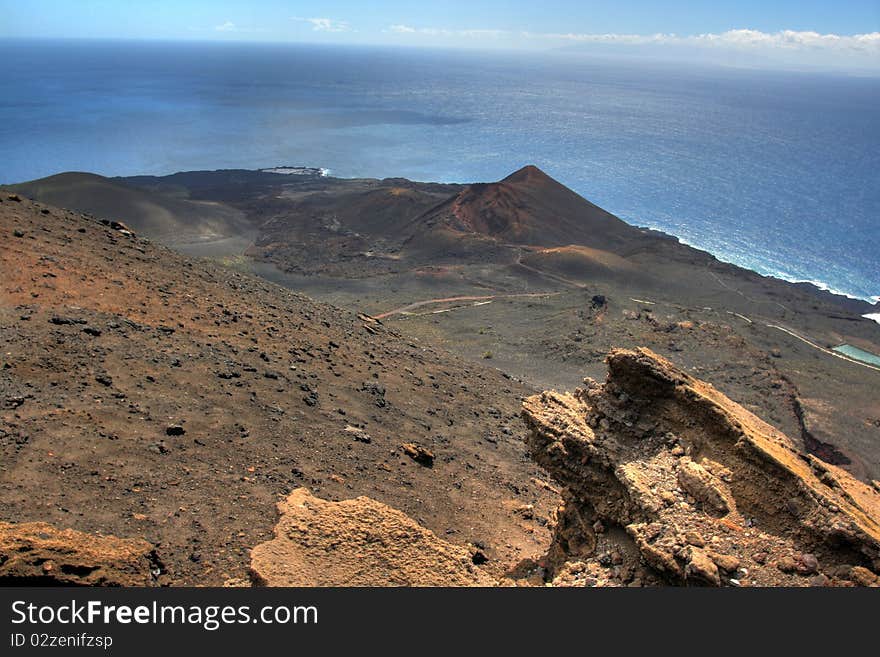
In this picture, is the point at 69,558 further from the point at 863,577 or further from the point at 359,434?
the point at 863,577

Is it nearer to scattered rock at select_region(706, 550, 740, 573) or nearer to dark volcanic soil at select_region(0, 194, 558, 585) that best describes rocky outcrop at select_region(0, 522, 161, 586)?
dark volcanic soil at select_region(0, 194, 558, 585)

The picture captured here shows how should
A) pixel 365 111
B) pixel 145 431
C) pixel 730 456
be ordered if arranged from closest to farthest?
pixel 730 456
pixel 145 431
pixel 365 111

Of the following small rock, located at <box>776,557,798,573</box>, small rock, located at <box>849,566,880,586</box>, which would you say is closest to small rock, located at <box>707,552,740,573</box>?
small rock, located at <box>776,557,798,573</box>

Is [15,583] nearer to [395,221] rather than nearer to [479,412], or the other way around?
[479,412]

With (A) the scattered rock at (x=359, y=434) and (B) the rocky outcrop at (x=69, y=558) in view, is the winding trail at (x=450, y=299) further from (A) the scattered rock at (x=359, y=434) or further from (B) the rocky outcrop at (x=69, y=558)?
(B) the rocky outcrop at (x=69, y=558)

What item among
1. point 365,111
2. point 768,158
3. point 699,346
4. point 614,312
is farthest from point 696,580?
point 365,111

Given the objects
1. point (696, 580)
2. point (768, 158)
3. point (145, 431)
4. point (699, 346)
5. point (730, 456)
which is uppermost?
point (768, 158)
